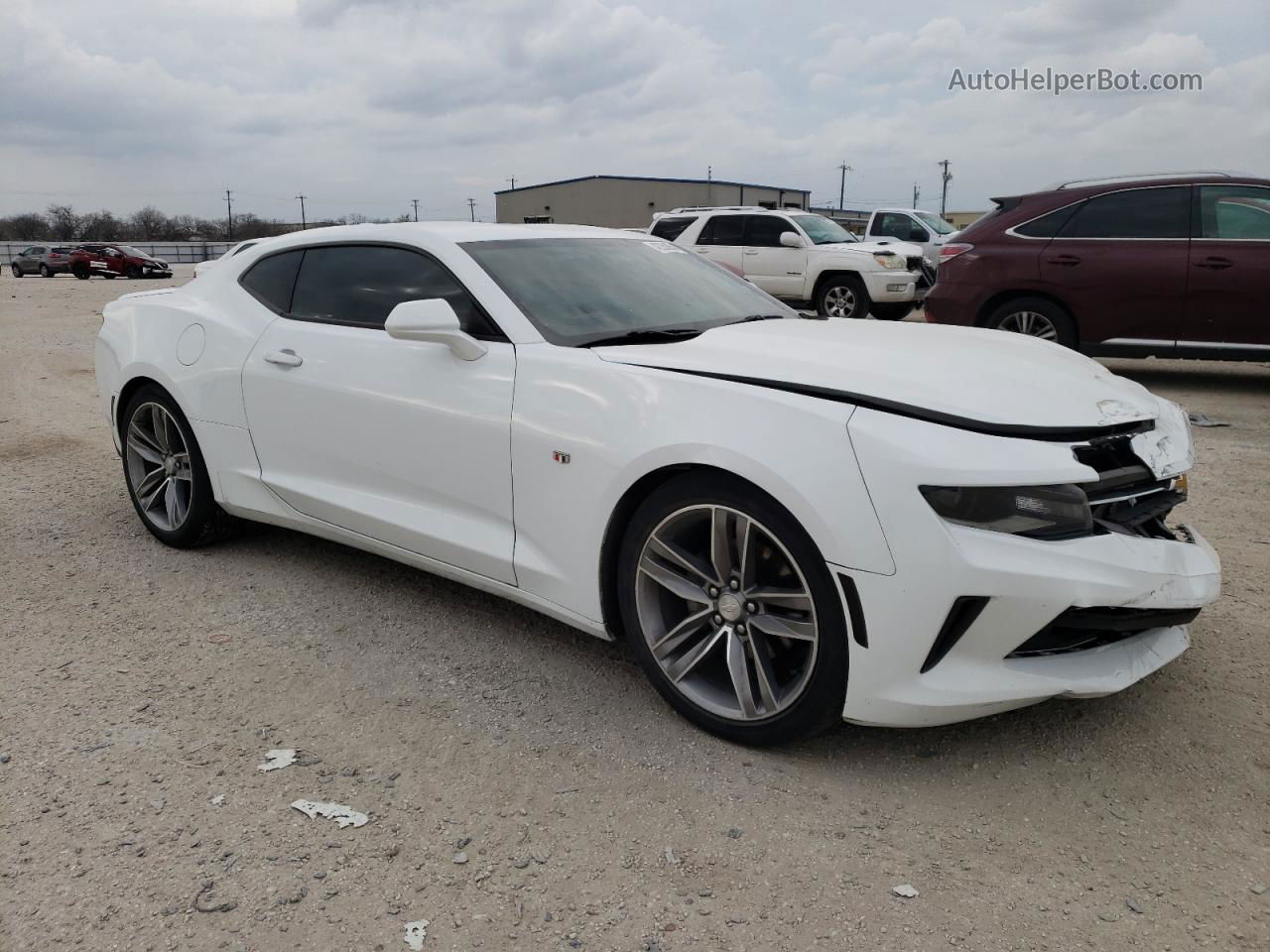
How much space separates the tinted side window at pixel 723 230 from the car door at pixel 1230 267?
7.37 metres

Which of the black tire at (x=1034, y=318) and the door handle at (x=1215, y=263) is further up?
the door handle at (x=1215, y=263)

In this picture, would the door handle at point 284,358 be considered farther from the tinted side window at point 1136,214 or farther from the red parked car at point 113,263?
the red parked car at point 113,263

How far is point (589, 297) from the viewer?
3.52 m

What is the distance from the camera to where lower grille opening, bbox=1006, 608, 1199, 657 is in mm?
2461

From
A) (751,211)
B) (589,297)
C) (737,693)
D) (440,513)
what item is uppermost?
(751,211)

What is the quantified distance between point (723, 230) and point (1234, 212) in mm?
7843

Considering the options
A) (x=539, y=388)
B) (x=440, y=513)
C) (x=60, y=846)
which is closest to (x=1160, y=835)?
(x=539, y=388)

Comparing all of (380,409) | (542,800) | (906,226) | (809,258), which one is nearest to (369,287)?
(380,409)

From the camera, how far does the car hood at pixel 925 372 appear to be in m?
2.59

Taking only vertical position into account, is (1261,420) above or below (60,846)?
above

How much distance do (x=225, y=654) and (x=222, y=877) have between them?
136cm

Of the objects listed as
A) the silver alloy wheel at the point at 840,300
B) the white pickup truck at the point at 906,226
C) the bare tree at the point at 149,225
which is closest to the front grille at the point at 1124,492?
the silver alloy wheel at the point at 840,300

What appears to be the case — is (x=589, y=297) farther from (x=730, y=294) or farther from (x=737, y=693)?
(x=737, y=693)

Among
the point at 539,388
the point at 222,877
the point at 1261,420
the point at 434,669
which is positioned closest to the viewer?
the point at 222,877
